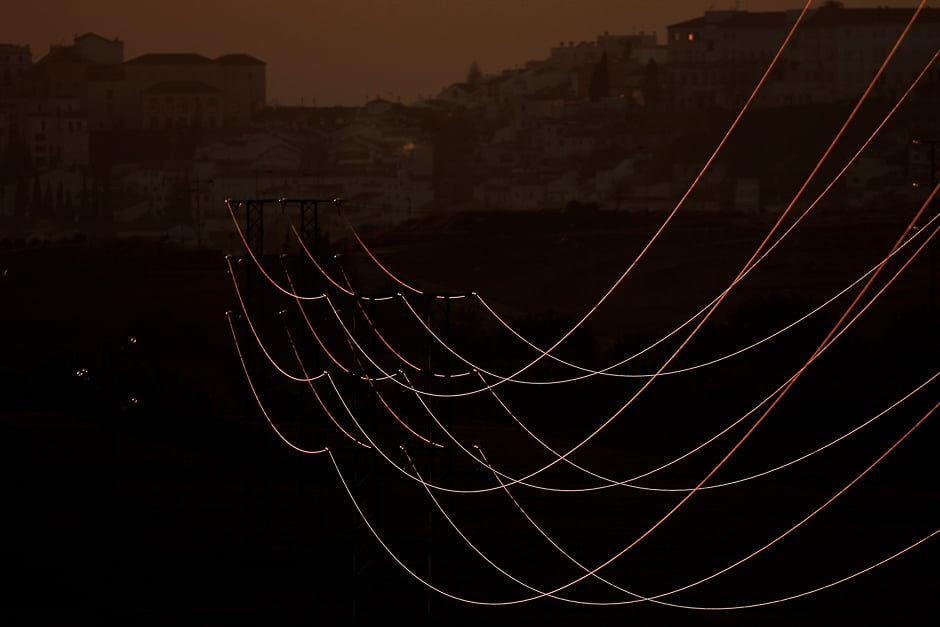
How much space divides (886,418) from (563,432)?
19.1 ft

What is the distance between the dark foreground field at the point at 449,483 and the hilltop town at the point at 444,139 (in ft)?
88.4

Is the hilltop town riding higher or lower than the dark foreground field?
higher

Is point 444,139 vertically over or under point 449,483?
over

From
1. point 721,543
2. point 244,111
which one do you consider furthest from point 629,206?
point 721,543

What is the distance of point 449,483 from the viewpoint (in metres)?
13.8

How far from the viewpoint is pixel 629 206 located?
81.8 meters

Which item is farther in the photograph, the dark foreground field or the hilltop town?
the hilltop town

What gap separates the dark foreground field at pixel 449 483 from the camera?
14.7 metres

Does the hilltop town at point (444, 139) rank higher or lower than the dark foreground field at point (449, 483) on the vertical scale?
higher

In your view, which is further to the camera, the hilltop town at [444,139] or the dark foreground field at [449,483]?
the hilltop town at [444,139]

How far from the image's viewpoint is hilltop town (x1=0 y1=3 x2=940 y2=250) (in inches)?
3135

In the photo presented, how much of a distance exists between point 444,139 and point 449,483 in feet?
265

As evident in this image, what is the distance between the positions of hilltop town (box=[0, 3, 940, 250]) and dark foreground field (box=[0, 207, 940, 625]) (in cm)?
2695

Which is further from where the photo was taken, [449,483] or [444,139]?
[444,139]
